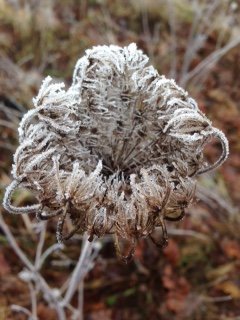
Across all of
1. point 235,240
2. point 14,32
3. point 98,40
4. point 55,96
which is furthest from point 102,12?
point 55,96

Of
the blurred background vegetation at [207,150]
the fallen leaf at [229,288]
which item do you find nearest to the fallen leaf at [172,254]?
the blurred background vegetation at [207,150]

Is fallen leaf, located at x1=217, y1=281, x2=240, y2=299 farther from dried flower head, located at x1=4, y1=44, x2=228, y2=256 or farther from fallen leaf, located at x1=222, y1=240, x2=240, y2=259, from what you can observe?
dried flower head, located at x1=4, y1=44, x2=228, y2=256

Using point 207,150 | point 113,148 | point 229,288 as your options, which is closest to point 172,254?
point 229,288

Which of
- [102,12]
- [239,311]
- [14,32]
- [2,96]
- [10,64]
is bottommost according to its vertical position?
[239,311]

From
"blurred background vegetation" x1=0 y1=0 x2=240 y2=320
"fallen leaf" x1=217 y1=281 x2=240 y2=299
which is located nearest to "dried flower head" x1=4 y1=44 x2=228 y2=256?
"blurred background vegetation" x1=0 y1=0 x2=240 y2=320

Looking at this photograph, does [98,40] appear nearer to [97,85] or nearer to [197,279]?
[197,279]

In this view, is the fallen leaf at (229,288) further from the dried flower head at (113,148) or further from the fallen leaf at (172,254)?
the dried flower head at (113,148)
